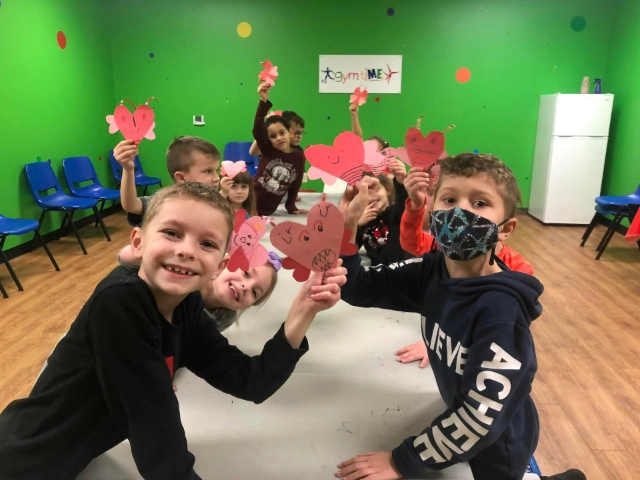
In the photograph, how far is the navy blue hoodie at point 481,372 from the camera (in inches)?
32.8

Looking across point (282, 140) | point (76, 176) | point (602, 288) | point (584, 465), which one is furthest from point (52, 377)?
point (76, 176)

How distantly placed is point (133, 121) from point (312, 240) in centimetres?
114

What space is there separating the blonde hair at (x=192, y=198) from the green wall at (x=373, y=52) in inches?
206

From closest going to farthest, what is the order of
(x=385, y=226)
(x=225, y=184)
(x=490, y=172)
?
(x=490, y=172), (x=225, y=184), (x=385, y=226)

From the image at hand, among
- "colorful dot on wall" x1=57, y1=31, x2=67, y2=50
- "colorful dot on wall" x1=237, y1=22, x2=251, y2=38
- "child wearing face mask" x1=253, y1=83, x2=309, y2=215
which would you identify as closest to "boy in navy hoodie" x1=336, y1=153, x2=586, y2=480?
"child wearing face mask" x1=253, y1=83, x2=309, y2=215

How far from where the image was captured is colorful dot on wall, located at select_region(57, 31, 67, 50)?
4.92 meters

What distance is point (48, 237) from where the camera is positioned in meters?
4.66

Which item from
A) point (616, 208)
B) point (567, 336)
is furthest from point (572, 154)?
point (567, 336)

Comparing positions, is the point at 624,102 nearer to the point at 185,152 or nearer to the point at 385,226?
the point at 385,226

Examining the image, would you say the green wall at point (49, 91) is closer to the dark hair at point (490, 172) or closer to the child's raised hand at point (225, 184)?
the child's raised hand at point (225, 184)

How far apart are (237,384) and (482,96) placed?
5.71 meters

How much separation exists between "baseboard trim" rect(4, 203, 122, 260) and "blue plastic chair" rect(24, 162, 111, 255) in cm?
26

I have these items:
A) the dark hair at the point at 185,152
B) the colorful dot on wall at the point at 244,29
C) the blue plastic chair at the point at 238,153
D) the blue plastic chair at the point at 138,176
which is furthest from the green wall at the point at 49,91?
the dark hair at the point at 185,152

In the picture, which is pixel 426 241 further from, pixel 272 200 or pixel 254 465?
pixel 272 200
